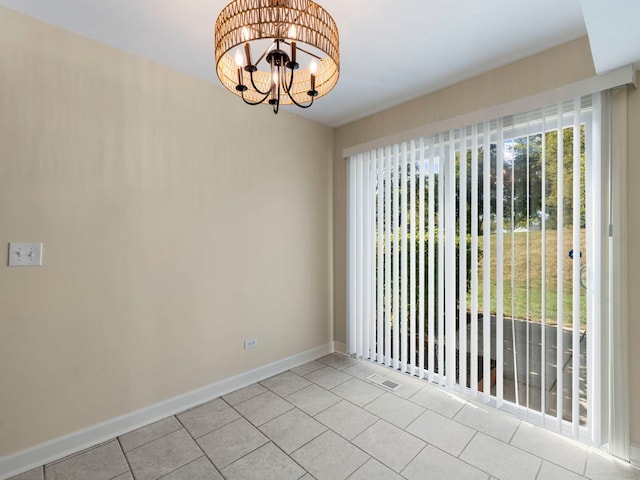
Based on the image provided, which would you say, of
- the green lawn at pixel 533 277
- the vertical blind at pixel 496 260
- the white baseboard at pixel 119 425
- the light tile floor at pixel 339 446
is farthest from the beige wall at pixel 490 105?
the white baseboard at pixel 119 425

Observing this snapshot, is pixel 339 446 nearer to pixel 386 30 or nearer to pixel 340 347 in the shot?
pixel 340 347

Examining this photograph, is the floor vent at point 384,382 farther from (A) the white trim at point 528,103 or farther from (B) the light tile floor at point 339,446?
(A) the white trim at point 528,103

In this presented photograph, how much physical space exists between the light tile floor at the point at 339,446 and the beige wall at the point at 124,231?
0.32 m

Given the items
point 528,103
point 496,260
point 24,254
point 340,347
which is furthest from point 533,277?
point 24,254

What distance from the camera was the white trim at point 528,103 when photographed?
183 centimetres

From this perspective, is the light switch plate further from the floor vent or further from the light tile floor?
the floor vent

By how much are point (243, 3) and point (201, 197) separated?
5.16 feet

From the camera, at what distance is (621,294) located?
6.13ft

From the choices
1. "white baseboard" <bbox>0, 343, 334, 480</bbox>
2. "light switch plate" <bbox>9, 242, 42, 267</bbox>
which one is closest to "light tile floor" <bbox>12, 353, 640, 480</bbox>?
"white baseboard" <bbox>0, 343, 334, 480</bbox>

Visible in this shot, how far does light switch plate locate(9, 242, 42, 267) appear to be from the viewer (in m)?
1.81

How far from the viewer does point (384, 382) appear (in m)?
2.86

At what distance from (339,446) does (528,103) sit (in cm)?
261

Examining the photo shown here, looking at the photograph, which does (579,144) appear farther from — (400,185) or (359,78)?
(359,78)

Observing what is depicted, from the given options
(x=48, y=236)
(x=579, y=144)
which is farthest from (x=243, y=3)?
(x=579, y=144)
